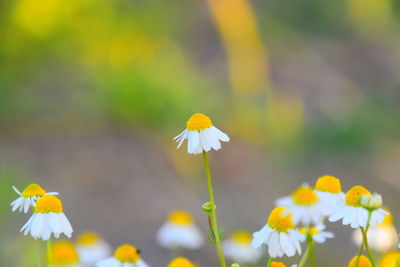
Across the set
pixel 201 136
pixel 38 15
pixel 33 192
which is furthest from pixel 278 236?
pixel 38 15

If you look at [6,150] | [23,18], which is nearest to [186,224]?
[6,150]

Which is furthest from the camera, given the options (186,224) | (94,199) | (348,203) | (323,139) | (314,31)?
(314,31)

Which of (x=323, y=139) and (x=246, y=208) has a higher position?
(x=323, y=139)


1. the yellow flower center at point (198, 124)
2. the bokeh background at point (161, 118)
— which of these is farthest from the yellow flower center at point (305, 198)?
the bokeh background at point (161, 118)

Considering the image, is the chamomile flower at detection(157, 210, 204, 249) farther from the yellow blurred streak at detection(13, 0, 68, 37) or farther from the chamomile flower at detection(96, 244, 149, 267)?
the yellow blurred streak at detection(13, 0, 68, 37)

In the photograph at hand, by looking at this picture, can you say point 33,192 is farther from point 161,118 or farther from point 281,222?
point 161,118

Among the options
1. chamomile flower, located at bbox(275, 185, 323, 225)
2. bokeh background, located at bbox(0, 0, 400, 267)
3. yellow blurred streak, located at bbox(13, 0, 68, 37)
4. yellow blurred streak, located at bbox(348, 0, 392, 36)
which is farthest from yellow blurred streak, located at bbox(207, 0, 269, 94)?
chamomile flower, located at bbox(275, 185, 323, 225)

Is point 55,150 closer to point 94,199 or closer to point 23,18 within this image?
point 94,199
